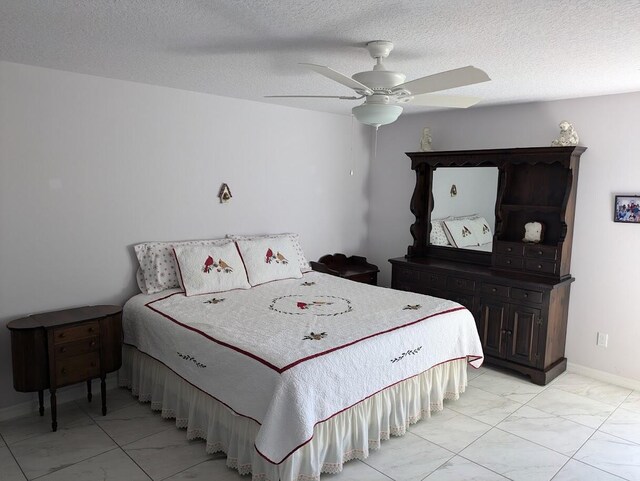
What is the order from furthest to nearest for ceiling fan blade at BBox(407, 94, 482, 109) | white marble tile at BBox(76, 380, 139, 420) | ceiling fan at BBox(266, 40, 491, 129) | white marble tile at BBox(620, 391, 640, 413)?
1. white marble tile at BBox(620, 391, 640, 413)
2. white marble tile at BBox(76, 380, 139, 420)
3. ceiling fan blade at BBox(407, 94, 482, 109)
4. ceiling fan at BBox(266, 40, 491, 129)

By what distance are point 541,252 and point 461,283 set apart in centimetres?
71

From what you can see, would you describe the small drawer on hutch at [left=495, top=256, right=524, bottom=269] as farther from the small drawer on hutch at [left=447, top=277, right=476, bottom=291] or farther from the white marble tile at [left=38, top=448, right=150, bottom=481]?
the white marble tile at [left=38, top=448, right=150, bottom=481]

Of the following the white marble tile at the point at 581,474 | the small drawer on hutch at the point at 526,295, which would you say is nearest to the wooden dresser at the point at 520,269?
the small drawer on hutch at the point at 526,295

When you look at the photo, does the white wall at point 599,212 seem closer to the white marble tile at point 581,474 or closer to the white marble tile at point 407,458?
the white marble tile at point 581,474

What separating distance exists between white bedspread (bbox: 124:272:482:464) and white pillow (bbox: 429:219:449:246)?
123 centimetres

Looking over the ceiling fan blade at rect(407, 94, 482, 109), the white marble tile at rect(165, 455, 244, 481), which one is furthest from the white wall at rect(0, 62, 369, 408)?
the ceiling fan blade at rect(407, 94, 482, 109)

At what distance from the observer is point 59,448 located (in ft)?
9.09

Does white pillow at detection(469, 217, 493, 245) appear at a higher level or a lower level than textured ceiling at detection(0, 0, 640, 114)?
lower

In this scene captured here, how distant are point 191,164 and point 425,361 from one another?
2.45 meters

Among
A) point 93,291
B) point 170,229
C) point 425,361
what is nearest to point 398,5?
point 425,361

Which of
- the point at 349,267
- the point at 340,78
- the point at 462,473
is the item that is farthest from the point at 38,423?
the point at 349,267

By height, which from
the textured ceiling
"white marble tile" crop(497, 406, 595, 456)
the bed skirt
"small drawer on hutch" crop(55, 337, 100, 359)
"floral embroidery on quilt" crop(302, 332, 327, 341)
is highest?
the textured ceiling

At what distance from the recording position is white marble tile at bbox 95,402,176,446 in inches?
115

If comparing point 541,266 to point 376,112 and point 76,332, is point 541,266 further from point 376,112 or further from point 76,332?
point 76,332
